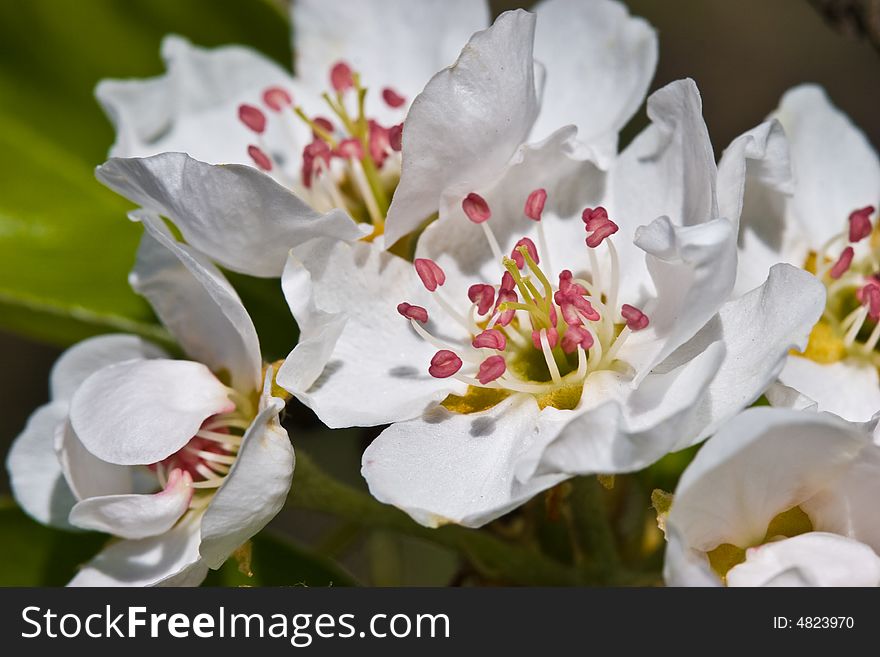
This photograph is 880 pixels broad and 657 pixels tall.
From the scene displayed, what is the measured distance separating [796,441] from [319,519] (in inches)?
90.9

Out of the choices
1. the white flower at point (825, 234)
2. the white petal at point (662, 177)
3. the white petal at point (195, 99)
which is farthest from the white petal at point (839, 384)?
the white petal at point (195, 99)

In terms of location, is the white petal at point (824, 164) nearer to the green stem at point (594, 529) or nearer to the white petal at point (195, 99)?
the green stem at point (594, 529)

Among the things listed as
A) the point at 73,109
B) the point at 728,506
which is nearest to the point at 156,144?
the point at 73,109

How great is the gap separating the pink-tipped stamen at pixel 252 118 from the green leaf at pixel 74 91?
0.28 meters

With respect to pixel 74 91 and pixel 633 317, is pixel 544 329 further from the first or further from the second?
pixel 74 91

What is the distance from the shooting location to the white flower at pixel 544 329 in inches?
42.4

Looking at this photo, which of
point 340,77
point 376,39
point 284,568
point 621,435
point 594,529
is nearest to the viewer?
point 621,435

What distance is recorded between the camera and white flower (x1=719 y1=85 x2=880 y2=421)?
4.36ft

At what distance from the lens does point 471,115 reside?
46.9 inches

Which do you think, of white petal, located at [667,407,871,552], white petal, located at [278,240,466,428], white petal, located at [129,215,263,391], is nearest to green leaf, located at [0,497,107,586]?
white petal, located at [129,215,263,391]

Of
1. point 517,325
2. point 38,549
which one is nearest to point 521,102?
point 517,325

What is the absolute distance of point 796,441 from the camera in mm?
1027

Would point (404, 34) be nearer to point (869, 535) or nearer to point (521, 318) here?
point (521, 318)

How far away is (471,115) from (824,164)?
22.6 inches
